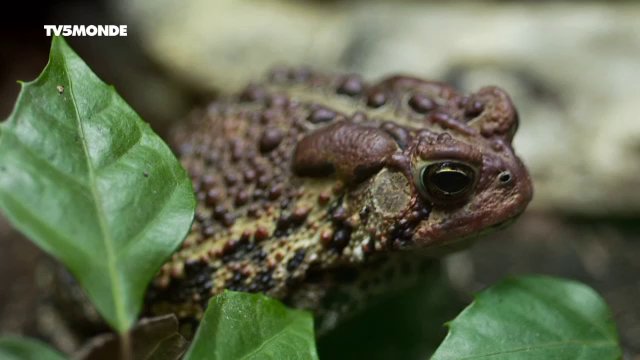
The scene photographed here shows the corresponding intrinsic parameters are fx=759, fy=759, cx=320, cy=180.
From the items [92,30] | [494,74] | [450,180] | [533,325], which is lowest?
[533,325]

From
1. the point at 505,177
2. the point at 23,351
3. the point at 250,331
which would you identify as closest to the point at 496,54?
the point at 505,177

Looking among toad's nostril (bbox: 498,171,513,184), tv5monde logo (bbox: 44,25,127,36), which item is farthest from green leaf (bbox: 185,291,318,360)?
tv5monde logo (bbox: 44,25,127,36)

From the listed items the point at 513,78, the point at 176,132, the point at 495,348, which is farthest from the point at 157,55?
the point at 495,348

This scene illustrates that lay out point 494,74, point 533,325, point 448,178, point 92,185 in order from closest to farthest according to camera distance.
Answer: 1. point 92,185
2. point 533,325
3. point 448,178
4. point 494,74

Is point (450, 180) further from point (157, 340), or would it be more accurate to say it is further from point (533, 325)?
point (157, 340)

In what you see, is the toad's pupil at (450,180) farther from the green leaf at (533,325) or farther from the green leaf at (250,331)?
the green leaf at (250,331)

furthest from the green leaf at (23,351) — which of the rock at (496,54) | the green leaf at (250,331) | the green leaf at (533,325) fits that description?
the rock at (496,54)

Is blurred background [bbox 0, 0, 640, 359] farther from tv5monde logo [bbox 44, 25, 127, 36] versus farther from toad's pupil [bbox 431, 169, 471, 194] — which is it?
toad's pupil [bbox 431, 169, 471, 194]
